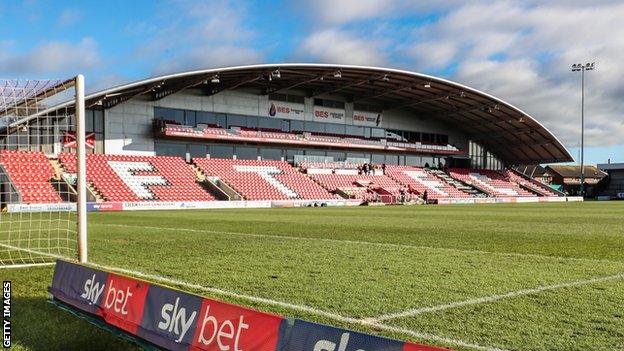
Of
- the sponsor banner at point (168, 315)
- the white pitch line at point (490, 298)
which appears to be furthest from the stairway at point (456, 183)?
the sponsor banner at point (168, 315)

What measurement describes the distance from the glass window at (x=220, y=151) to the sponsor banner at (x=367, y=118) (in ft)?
45.2

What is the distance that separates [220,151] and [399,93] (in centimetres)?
1770

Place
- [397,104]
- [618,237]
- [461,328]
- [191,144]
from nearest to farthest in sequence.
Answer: [461,328]
[618,237]
[191,144]
[397,104]

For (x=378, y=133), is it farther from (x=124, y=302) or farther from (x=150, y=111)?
(x=124, y=302)

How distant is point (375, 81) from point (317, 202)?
1402cm

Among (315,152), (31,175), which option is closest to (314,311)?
(31,175)

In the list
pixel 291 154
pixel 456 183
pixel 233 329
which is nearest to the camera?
pixel 233 329

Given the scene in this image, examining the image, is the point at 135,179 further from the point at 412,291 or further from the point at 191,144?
the point at 412,291

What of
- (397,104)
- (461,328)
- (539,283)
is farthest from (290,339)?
(397,104)

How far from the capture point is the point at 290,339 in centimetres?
337

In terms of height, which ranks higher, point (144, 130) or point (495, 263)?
point (144, 130)

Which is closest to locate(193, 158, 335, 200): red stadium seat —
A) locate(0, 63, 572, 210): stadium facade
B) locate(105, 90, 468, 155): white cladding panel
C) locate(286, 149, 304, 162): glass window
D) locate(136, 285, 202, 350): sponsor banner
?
locate(0, 63, 572, 210): stadium facade

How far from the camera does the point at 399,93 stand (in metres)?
51.2

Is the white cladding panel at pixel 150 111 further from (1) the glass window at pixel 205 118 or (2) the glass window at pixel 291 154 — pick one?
(2) the glass window at pixel 291 154
